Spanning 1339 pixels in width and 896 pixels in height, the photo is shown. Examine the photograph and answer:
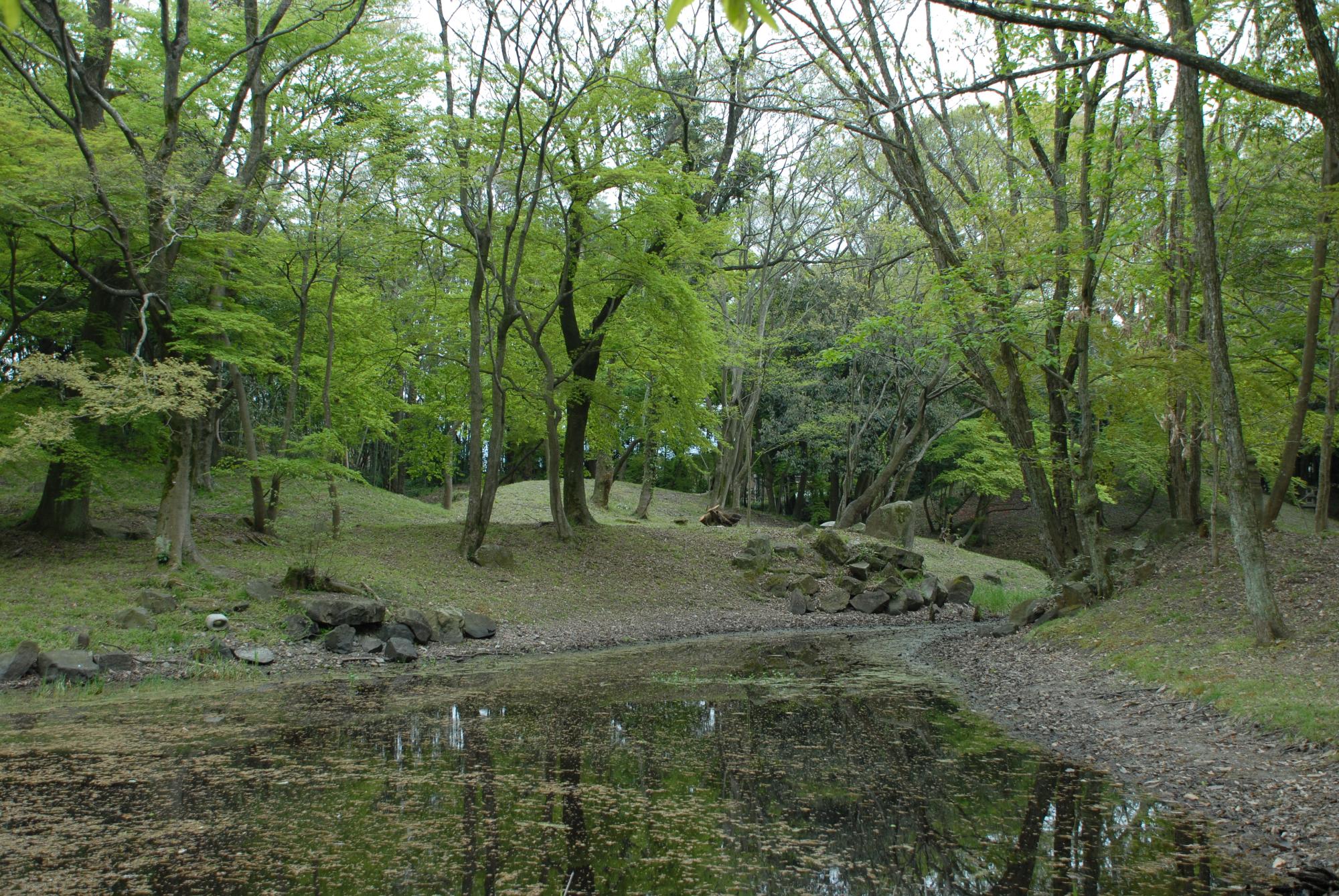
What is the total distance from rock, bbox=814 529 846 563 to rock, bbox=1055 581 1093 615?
28.1 feet

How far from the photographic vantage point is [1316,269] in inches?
459

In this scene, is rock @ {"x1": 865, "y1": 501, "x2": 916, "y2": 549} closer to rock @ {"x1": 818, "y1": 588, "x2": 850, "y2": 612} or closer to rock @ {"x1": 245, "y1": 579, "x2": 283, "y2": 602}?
rock @ {"x1": 818, "y1": 588, "x2": 850, "y2": 612}

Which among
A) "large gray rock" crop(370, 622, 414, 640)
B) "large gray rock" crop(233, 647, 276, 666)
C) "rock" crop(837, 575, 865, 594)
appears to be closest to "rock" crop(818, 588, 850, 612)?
"rock" crop(837, 575, 865, 594)

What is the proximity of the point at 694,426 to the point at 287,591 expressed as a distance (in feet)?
36.7

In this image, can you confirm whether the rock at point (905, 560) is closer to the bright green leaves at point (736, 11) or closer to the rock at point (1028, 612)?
the rock at point (1028, 612)

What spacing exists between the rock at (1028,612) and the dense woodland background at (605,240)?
864mm

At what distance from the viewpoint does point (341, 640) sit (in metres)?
12.4

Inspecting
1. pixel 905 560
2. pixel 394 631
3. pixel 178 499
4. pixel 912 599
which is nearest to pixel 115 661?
pixel 394 631

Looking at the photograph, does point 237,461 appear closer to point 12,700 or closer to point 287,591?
point 287,591

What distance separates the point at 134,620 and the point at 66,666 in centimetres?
A: 186

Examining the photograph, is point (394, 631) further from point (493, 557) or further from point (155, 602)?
point (493, 557)

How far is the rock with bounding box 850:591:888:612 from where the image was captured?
19938mm

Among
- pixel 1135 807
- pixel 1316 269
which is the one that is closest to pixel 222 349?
pixel 1135 807

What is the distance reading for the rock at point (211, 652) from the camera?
11156mm
